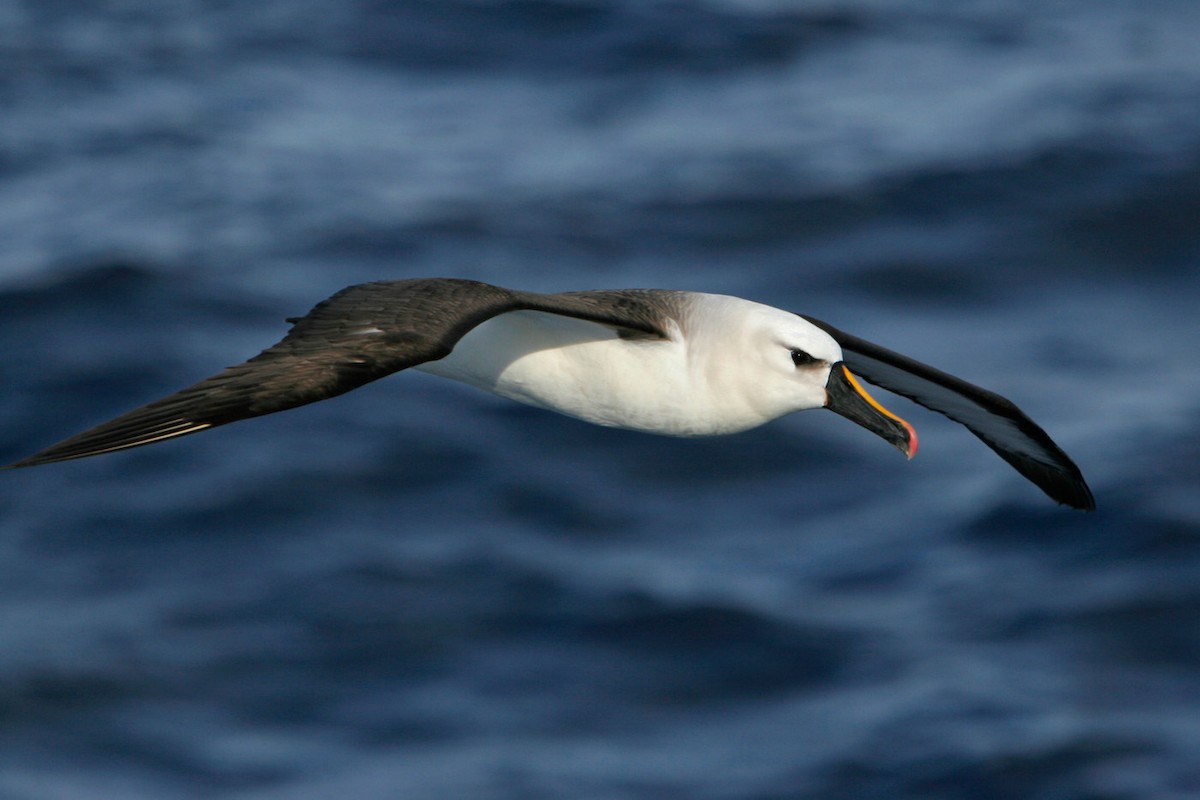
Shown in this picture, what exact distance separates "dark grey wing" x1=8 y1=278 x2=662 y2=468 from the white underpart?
31 centimetres

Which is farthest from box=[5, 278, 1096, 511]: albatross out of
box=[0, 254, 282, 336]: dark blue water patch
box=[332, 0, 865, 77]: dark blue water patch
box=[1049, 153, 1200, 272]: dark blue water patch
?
box=[332, 0, 865, 77]: dark blue water patch

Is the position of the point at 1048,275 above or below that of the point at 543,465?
above

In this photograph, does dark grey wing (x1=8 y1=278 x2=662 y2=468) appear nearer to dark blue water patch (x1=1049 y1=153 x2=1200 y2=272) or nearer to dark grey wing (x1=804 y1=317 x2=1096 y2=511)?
dark grey wing (x1=804 y1=317 x2=1096 y2=511)

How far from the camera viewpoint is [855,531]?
26922mm

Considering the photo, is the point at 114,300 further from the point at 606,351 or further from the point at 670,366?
the point at 670,366

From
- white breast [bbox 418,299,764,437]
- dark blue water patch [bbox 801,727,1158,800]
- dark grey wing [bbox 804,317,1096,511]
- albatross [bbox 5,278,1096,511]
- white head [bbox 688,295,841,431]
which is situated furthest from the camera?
dark blue water patch [bbox 801,727,1158,800]

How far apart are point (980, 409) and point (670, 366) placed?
3.21 meters

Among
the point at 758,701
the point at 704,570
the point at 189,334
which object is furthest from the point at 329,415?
the point at 758,701

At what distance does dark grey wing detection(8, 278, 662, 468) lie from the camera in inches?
318

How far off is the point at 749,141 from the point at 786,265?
20.9 ft

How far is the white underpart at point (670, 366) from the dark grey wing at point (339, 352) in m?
0.31

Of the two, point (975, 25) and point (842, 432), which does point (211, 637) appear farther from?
point (975, 25)

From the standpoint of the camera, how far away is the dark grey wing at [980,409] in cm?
1222

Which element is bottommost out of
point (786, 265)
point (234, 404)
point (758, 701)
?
point (234, 404)
